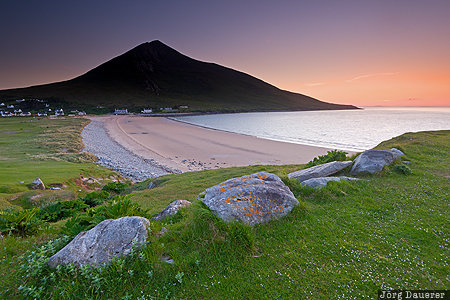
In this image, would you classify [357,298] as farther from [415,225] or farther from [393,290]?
[415,225]

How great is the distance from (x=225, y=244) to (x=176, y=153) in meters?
34.6

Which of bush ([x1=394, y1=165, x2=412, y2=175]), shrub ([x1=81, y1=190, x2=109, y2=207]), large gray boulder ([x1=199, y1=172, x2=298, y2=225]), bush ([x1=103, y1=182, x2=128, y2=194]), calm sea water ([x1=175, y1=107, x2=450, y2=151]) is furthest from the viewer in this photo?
calm sea water ([x1=175, y1=107, x2=450, y2=151])

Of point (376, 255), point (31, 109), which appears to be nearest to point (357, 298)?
point (376, 255)

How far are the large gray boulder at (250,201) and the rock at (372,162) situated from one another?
6982mm

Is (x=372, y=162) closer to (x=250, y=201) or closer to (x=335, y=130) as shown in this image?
(x=250, y=201)

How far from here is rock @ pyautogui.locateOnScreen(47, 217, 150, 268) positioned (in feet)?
15.7

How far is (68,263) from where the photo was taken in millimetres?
4676

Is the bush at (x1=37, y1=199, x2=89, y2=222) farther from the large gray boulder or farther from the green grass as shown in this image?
the large gray boulder

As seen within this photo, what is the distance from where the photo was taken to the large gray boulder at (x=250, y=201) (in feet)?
20.7

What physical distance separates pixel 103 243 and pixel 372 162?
13.7m

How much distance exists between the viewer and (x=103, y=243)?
16.5 feet

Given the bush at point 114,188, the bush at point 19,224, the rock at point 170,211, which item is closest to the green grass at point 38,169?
the bush at point 114,188

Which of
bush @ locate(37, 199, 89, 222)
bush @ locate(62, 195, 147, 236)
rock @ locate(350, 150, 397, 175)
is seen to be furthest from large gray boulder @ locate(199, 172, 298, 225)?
bush @ locate(37, 199, 89, 222)

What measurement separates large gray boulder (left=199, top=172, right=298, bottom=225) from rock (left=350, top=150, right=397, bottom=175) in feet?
22.9
